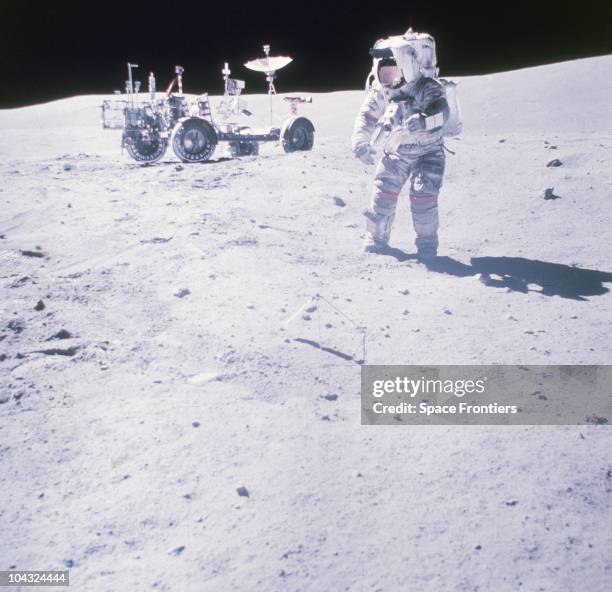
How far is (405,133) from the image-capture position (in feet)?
11.0

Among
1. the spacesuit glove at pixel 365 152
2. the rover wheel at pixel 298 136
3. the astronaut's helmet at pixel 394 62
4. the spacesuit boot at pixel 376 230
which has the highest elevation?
the astronaut's helmet at pixel 394 62

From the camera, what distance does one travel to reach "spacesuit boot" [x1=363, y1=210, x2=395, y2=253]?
142 inches

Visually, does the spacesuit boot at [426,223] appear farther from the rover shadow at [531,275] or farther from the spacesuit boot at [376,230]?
the spacesuit boot at [376,230]

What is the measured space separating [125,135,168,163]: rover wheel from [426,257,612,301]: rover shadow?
5.00 m

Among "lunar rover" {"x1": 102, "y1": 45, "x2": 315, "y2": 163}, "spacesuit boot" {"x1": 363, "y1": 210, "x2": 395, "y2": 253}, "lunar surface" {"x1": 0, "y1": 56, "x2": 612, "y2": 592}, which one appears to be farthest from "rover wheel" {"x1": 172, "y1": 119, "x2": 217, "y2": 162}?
"spacesuit boot" {"x1": 363, "y1": 210, "x2": 395, "y2": 253}

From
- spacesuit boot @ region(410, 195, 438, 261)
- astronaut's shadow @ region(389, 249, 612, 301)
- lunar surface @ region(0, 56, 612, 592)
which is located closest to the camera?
lunar surface @ region(0, 56, 612, 592)

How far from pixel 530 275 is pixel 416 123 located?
3.67 ft

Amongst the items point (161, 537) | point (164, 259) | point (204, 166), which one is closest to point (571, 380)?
point (161, 537)

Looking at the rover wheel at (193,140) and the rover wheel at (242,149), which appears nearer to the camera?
the rover wheel at (193,140)


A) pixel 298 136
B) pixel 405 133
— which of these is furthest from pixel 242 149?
pixel 405 133

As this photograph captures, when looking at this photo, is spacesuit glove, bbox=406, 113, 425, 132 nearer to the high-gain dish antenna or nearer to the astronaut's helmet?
the astronaut's helmet

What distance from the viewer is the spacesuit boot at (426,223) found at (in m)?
3.46

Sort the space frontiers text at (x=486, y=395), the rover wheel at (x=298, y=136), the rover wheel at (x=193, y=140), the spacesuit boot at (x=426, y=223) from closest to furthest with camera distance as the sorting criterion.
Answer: the space frontiers text at (x=486, y=395) → the spacesuit boot at (x=426, y=223) → the rover wheel at (x=193, y=140) → the rover wheel at (x=298, y=136)

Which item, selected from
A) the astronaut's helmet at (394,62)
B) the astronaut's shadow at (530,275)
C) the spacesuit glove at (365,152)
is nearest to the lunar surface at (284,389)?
the astronaut's shadow at (530,275)
